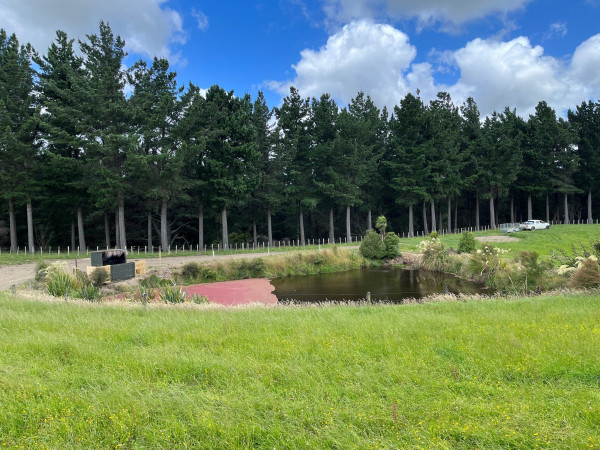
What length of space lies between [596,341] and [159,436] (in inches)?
275

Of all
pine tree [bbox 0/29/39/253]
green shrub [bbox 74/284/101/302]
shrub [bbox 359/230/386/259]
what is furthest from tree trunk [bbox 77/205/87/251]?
shrub [bbox 359/230/386/259]

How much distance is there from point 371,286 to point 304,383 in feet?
56.3

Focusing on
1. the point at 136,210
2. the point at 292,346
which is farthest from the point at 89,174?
the point at 292,346

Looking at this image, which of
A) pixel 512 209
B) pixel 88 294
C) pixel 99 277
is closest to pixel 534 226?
pixel 512 209

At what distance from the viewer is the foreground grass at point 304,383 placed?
3.79 m

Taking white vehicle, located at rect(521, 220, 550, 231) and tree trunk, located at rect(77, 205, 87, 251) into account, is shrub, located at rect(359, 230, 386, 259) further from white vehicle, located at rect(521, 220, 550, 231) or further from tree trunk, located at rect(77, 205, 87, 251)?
tree trunk, located at rect(77, 205, 87, 251)

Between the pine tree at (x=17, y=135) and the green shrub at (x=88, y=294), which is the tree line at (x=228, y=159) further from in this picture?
the green shrub at (x=88, y=294)

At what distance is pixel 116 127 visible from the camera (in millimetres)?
33875

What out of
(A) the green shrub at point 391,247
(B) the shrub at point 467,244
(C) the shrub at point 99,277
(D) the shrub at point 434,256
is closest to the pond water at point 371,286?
(D) the shrub at point 434,256

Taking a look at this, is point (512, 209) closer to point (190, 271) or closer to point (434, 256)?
point (434, 256)

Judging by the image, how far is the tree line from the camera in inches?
1313

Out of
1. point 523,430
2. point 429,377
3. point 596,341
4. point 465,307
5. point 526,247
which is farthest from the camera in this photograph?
point 526,247

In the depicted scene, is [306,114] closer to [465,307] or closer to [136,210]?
[136,210]

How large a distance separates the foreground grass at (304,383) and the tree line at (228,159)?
2714 cm
